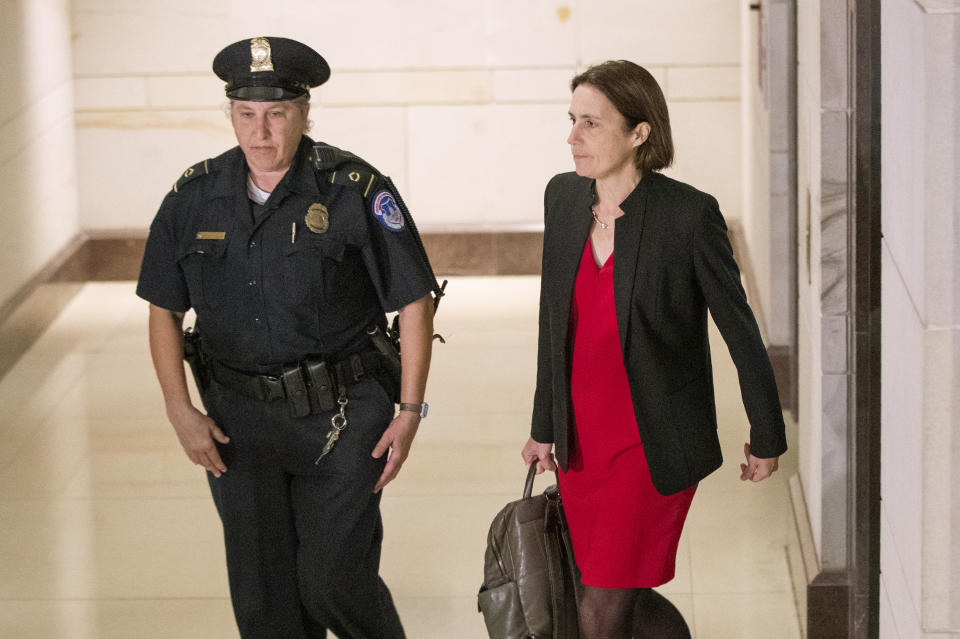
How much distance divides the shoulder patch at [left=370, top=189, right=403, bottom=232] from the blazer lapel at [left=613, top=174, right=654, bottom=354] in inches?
21.5

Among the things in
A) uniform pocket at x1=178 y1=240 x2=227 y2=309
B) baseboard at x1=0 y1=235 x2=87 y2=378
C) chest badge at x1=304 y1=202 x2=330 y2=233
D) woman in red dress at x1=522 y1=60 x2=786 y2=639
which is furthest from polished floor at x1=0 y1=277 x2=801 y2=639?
chest badge at x1=304 y1=202 x2=330 y2=233

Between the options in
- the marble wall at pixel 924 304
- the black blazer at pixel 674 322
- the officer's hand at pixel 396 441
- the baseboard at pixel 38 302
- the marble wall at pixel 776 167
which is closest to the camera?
the marble wall at pixel 924 304

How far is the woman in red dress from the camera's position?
3.14m

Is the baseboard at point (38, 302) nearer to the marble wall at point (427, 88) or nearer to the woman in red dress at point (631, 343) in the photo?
the marble wall at point (427, 88)

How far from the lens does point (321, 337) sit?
3.40 metres

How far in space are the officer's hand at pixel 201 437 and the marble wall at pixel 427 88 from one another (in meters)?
6.45

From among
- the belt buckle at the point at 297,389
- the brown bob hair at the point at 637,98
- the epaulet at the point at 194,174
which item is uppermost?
the brown bob hair at the point at 637,98

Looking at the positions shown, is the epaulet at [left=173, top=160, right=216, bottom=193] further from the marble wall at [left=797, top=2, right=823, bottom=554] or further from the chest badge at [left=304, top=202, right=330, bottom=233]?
the marble wall at [left=797, top=2, right=823, bottom=554]

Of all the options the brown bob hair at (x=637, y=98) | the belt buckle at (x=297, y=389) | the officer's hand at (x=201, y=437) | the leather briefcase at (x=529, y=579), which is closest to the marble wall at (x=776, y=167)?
the brown bob hair at (x=637, y=98)

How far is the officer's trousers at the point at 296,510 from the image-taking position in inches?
135

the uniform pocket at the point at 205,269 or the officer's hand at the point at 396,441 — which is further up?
the uniform pocket at the point at 205,269

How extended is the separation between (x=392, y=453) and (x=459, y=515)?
201 cm

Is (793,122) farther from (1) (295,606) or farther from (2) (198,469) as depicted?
(1) (295,606)

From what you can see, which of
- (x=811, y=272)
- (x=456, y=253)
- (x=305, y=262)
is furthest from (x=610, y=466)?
(x=456, y=253)
